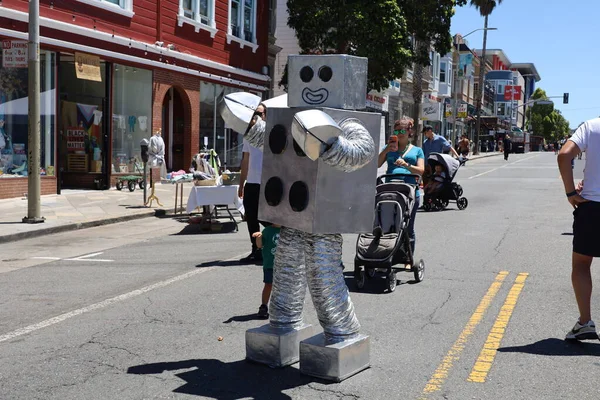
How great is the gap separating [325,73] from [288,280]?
1363mm

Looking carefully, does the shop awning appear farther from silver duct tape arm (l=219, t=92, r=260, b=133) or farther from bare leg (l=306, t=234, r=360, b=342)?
bare leg (l=306, t=234, r=360, b=342)

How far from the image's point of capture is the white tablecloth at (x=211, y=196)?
12109 mm

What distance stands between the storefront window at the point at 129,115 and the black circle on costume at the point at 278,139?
14.9 metres

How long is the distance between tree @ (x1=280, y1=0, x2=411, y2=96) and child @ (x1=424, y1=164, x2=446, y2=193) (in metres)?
8.99

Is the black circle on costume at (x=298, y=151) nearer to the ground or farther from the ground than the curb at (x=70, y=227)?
farther from the ground

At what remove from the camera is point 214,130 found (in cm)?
2412

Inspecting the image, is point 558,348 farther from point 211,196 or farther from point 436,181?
point 436,181

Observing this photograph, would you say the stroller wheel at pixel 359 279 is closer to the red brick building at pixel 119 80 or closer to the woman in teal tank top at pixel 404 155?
the woman in teal tank top at pixel 404 155

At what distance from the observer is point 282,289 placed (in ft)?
15.8

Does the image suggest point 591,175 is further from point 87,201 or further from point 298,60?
point 87,201

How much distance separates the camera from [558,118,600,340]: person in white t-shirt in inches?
210

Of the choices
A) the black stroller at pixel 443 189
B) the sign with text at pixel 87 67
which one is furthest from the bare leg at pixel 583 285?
the sign with text at pixel 87 67

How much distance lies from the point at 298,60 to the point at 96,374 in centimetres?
242

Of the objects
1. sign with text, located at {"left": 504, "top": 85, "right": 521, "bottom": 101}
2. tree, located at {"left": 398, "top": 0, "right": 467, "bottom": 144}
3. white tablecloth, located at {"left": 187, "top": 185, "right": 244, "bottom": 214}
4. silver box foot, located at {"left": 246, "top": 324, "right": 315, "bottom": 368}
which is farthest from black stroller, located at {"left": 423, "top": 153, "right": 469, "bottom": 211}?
sign with text, located at {"left": 504, "top": 85, "right": 521, "bottom": 101}
